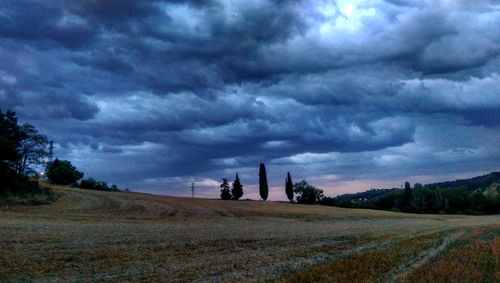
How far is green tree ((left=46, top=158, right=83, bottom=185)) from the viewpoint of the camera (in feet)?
395

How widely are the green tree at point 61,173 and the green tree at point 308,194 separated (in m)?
66.2

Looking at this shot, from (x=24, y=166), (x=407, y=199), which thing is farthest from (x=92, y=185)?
(x=407, y=199)

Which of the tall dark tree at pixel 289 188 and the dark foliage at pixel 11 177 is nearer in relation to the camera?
the dark foliage at pixel 11 177

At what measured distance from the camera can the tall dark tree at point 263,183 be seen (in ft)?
472

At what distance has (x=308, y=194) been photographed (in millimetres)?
147875

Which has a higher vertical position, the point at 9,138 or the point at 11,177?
the point at 9,138

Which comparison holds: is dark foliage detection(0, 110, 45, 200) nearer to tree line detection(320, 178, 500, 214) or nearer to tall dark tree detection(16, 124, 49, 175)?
tall dark tree detection(16, 124, 49, 175)

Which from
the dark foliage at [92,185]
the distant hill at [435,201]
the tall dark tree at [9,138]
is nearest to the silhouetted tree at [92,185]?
the dark foliage at [92,185]

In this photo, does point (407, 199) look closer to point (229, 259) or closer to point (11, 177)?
point (11, 177)

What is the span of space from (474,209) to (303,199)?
195 ft

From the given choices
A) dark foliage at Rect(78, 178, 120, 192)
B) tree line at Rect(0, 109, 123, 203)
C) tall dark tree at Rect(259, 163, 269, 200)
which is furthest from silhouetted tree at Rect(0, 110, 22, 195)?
tall dark tree at Rect(259, 163, 269, 200)

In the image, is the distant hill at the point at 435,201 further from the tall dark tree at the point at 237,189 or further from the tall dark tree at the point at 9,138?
the tall dark tree at the point at 9,138

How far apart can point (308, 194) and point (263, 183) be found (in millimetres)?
14770

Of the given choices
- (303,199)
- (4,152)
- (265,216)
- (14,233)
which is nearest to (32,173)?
(4,152)
